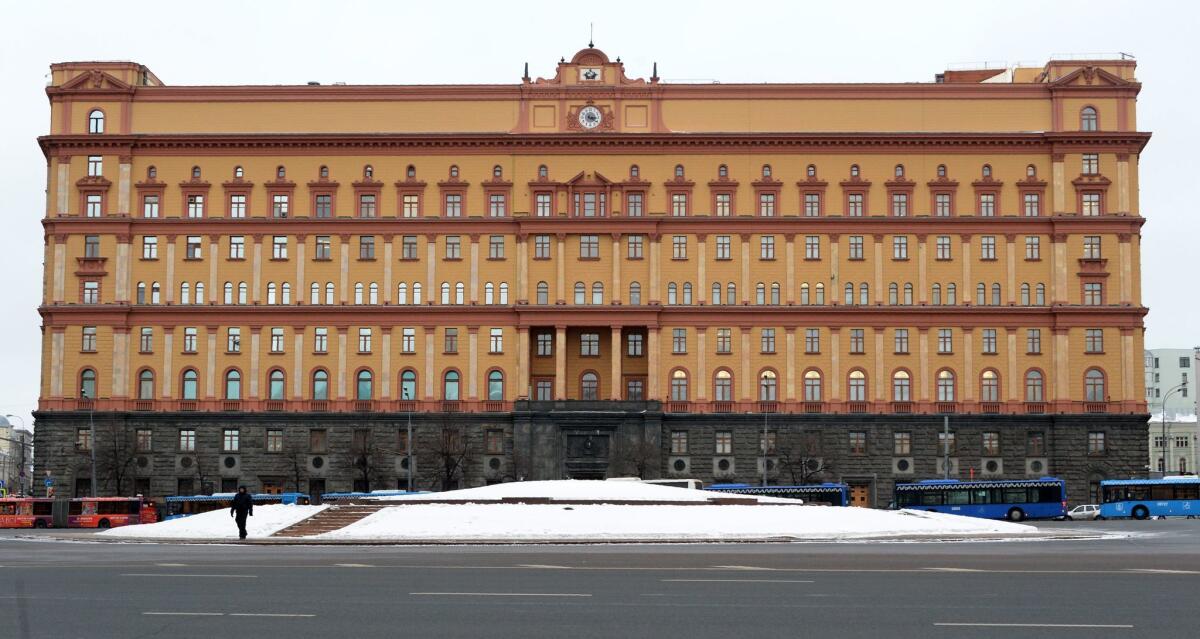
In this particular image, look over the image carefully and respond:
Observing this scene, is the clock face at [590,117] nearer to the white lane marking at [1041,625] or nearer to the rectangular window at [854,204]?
the rectangular window at [854,204]

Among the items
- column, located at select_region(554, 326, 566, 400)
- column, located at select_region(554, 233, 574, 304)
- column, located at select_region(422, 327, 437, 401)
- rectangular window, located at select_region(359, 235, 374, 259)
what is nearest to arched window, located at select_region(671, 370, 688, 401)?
column, located at select_region(554, 326, 566, 400)

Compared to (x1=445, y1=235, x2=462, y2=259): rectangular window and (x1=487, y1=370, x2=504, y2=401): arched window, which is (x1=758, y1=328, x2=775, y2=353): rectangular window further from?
(x1=445, y1=235, x2=462, y2=259): rectangular window

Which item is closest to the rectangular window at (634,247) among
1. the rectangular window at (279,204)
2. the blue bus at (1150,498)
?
the rectangular window at (279,204)

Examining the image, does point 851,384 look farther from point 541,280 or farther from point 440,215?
point 440,215

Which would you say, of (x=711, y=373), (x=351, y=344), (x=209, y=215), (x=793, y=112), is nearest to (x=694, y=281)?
(x=711, y=373)

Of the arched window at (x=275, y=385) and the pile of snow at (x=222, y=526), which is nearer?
the pile of snow at (x=222, y=526)

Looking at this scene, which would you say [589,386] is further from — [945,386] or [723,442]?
[945,386]

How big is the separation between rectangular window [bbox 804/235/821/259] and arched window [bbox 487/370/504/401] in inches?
993

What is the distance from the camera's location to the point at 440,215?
123 meters

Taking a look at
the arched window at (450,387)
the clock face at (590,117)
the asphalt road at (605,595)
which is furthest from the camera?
the clock face at (590,117)

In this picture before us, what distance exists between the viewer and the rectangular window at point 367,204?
123375 millimetres

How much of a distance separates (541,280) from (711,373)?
14.9m

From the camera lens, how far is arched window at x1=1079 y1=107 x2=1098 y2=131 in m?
121

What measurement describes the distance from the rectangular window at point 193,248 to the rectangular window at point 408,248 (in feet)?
51.0
